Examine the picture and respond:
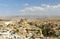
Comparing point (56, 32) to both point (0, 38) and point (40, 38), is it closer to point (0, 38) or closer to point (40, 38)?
point (40, 38)

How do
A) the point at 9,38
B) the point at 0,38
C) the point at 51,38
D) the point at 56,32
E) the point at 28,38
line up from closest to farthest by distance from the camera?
the point at 0,38
the point at 9,38
the point at 28,38
the point at 51,38
the point at 56,32

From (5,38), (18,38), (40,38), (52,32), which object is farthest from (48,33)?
(5,38)

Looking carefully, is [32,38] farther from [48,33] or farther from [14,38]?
[48,33]

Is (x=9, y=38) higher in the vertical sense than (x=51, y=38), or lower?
higher

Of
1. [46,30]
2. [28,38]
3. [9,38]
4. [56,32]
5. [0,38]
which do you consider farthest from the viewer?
[46,30]

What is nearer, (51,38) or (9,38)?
(9,38)

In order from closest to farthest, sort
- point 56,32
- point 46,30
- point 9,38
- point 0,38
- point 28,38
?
point 0,38
point 9,38
point 28,38
point 56,32
point 46,30

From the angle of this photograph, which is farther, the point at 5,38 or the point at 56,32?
the point at 56,32

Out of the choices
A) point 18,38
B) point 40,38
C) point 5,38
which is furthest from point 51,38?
point 5,38

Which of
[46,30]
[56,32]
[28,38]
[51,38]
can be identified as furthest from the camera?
[46,30]
